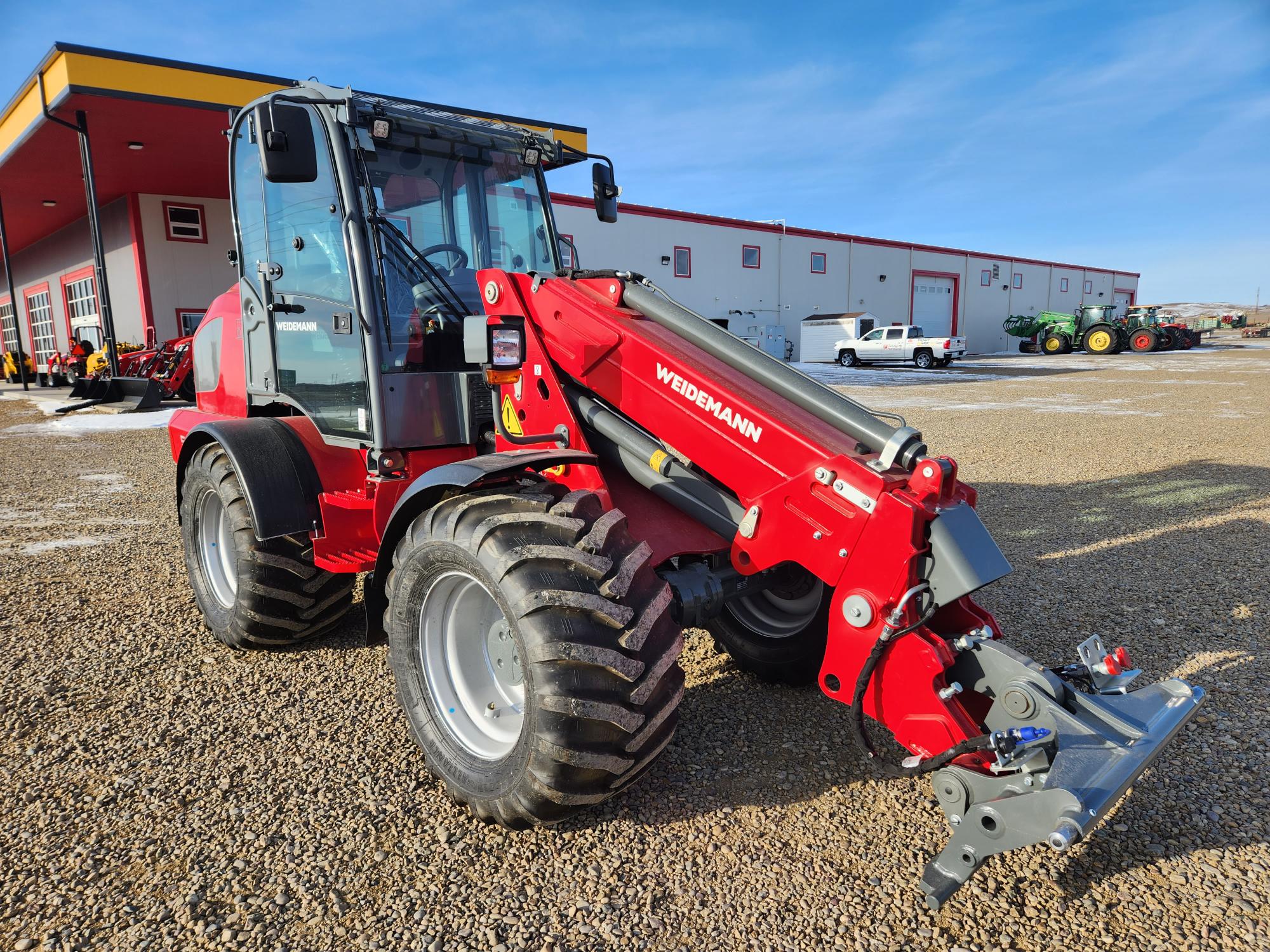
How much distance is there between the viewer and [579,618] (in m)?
2.41

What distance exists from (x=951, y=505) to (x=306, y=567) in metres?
3.13

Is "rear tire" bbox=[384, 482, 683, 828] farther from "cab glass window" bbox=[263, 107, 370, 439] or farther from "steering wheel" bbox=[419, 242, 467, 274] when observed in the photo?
"steering wheel" bbox=[419, 242, 467, 274]

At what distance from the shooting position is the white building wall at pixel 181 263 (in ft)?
65.1

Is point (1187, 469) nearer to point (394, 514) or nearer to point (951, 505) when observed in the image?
point (951, 505)

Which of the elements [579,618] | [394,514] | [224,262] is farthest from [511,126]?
[224,262]

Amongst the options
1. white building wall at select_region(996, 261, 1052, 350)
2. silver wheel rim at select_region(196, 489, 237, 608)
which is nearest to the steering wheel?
silver wheel rim at select_region(196, 489, 237, 608)

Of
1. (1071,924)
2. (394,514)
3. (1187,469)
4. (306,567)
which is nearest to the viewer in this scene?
(1071,924)

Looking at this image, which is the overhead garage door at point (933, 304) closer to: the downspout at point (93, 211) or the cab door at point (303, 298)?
the downspout at point (93, 211)

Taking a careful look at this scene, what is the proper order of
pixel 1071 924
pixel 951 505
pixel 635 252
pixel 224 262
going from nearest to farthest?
1. pixel 1071 924
2. pixel 951 505
3. pixel 224 262
4. pixel 635 252

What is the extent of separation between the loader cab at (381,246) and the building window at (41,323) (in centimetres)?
3140

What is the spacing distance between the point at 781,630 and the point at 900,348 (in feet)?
97.7

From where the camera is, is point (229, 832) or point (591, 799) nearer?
point (591, 799)

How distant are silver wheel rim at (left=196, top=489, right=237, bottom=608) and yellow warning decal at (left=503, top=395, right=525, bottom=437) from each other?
204 centimetres

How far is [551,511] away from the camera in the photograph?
259 cm
